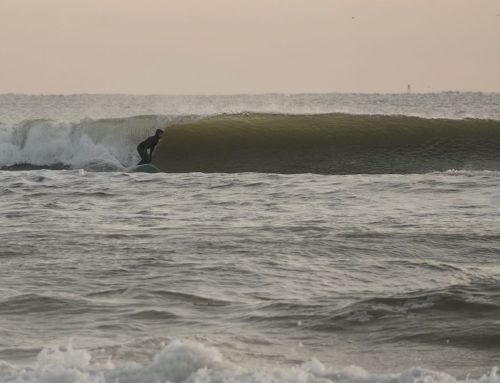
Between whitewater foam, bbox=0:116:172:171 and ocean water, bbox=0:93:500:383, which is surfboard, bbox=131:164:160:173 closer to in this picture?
whitewater foam, bbox=0:116:172:171

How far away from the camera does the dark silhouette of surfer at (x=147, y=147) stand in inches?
873

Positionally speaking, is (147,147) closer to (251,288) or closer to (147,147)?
(147,147)

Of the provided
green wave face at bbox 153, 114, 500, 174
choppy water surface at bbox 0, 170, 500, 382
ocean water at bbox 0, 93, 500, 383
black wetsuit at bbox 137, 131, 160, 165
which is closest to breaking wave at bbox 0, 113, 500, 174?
green wave face at bbox 153, 114, 500, 174

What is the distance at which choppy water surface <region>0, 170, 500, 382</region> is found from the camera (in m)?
5.62

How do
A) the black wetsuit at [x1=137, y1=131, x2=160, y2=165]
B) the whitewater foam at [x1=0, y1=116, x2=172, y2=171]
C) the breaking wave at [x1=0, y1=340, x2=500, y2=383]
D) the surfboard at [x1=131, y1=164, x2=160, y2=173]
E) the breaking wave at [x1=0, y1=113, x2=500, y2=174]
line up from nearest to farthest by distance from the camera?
the breaking wave at [x1=0, y1=340, x2=500, y2=383], the surfboard at [x1=131, y1=164, x2=160, y2=173], the breaking wave at [x1=0, y1=113, x2=500, y2=174], the black wetsuit at [x1=137, y1=131, x2=160, y2=165], the whitewater foam at [x1=0, y1=116, x2=172, y2=171]

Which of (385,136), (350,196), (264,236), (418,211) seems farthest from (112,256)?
(385,136)

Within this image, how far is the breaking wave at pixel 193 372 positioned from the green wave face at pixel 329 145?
50.0 feet

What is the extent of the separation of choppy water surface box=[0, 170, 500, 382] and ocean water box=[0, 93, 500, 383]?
0.02 m

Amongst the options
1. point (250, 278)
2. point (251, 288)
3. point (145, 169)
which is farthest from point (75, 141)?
point (251, 288)

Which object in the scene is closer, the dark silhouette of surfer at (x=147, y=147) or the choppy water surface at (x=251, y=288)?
the choppy water surface at (x=251, y=288)

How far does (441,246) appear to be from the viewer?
9281mm

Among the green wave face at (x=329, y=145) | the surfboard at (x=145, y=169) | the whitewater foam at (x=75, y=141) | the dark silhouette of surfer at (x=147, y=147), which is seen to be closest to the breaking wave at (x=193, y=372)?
the green wave face at (x=329, y=145)

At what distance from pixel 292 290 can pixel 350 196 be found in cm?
626

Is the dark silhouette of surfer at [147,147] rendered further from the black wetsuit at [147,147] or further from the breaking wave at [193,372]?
the breaking wave at [193,372]
